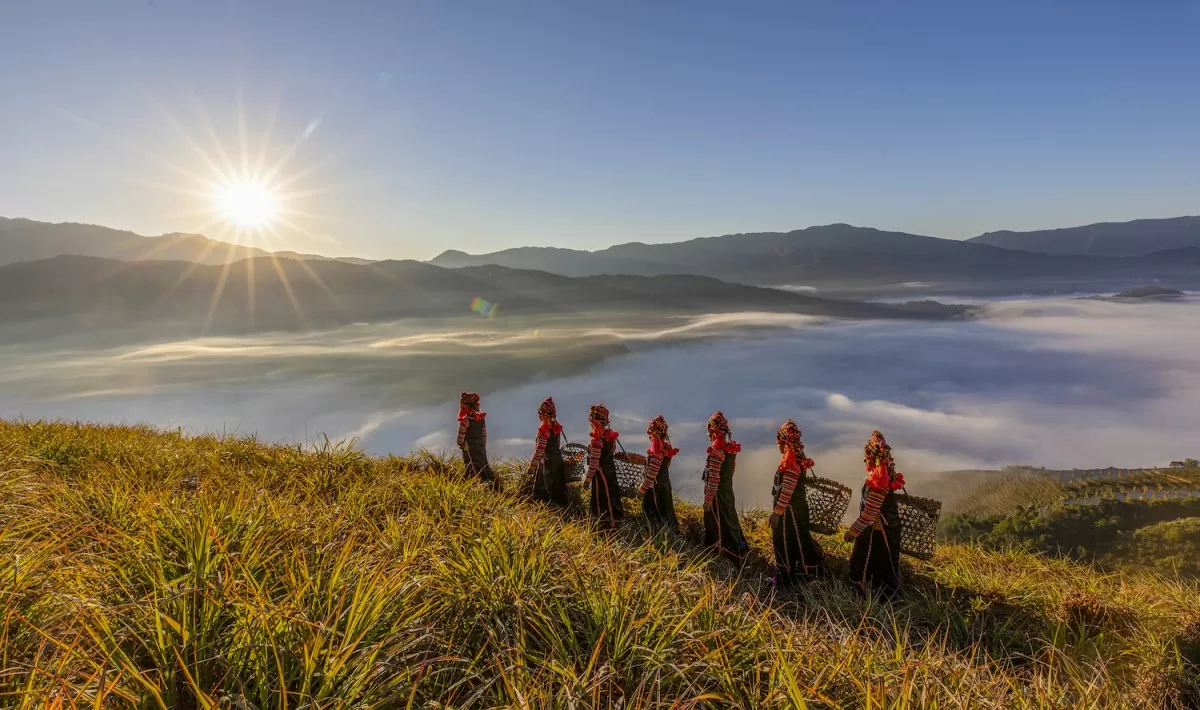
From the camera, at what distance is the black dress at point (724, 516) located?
8.20m

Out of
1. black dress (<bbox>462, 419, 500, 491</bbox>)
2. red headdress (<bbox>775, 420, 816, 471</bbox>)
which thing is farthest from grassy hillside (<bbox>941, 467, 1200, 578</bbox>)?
black dress (<bbox>462, 419, 500, 491</bbox>)

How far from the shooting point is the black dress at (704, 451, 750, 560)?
820 cm

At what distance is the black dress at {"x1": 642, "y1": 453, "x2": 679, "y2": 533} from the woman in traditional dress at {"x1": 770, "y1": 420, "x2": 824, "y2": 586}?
1.80 metres

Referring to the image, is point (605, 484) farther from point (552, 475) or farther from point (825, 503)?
point (825, 503)

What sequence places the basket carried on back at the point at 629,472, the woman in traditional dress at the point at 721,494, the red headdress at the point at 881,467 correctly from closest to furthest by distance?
1. the red headdress at the point at 881,467
2. the woman in traditional dress at the point at 721,494
3. the basket carried on back at the point at 629,472

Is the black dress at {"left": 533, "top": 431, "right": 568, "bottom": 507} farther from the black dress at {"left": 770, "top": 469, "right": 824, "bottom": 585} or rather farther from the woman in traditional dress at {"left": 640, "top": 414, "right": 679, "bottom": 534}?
the black dress at {"left": 770, "top": 469, "right": 824, "bottom": 585}

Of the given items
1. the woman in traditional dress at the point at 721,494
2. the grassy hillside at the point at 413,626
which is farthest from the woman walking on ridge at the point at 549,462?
the grassy hillside at the point at 413,626

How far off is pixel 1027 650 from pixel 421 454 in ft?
28.6

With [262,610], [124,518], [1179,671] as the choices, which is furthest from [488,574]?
[1179,671]

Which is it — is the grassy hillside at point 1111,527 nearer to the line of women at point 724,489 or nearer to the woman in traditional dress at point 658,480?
the line of women at point 724,489

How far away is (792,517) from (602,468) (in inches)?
120

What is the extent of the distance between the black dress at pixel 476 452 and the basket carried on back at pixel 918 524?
6.25 metres

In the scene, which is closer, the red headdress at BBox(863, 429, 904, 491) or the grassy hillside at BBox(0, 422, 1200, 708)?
the grassy hillside at BBox(0, 422, 1200, 708)

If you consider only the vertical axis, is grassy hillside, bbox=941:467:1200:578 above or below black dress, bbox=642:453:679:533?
below
